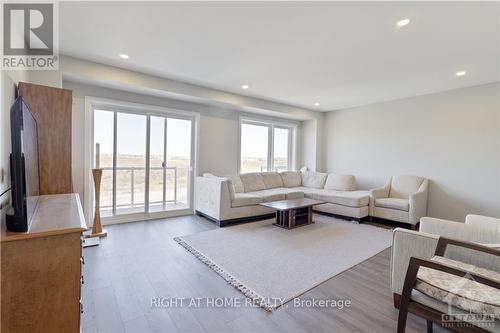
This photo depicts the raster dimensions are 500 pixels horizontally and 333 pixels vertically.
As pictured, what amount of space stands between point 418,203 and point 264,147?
3.52 metres

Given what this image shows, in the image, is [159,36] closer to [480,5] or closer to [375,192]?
[480,5]

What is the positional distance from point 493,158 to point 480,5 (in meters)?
3.16

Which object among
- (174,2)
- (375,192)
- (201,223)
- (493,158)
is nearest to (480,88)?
(493,158)

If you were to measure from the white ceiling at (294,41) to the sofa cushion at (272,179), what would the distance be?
7.22 feet

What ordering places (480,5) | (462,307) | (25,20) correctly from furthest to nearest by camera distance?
(25,20) < (480,5) < (462,307)

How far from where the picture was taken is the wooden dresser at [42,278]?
1125 millimetres

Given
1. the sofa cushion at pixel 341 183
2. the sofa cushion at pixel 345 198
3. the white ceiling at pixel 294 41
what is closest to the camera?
the white ceiling at pixel 294 41

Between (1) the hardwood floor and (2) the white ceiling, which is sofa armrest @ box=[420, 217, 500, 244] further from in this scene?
(2) the white ceiling

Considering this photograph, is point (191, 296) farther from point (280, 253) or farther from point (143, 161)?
point (143, 161)

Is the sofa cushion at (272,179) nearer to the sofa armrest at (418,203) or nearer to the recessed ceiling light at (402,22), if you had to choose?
the sofa armrest at (418,203)

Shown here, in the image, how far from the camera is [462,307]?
132 cm

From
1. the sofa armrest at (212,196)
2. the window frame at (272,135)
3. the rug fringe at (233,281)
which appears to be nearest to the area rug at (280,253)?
the rug fringe at (233,281)

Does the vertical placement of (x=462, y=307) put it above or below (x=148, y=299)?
above

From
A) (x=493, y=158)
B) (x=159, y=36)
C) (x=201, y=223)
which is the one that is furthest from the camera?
(x=201, y=223)
